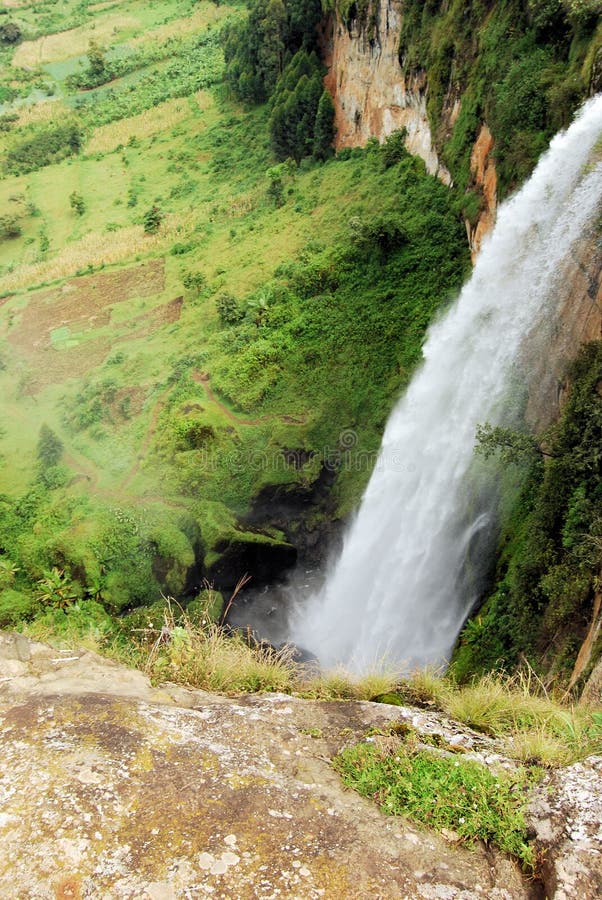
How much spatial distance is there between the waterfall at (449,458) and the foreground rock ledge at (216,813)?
7014mm

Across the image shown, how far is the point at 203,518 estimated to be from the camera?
1593cm

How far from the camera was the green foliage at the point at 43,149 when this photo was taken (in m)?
37.2

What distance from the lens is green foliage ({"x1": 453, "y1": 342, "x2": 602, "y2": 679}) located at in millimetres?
8352

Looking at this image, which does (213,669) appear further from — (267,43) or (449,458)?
(267,43)

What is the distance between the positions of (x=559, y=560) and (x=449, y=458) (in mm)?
4842

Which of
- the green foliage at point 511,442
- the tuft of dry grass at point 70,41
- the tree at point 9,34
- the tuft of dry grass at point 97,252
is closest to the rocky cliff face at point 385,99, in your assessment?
the green foliage at point 511,442

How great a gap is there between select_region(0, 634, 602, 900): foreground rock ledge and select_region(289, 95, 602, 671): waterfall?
23.0 feet

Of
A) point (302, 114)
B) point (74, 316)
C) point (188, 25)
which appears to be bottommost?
point (74, 316)

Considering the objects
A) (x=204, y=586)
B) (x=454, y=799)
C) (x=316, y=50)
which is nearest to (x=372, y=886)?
(x=454, y=799)

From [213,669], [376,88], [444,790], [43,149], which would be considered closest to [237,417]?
[213,669]

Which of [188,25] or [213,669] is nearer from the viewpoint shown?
[213,669]

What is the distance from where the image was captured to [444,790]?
12.9 feet

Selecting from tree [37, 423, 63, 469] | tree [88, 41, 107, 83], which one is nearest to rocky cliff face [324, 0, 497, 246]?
tree [37, 423, 63, 469]

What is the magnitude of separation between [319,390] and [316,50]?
20050 mm
